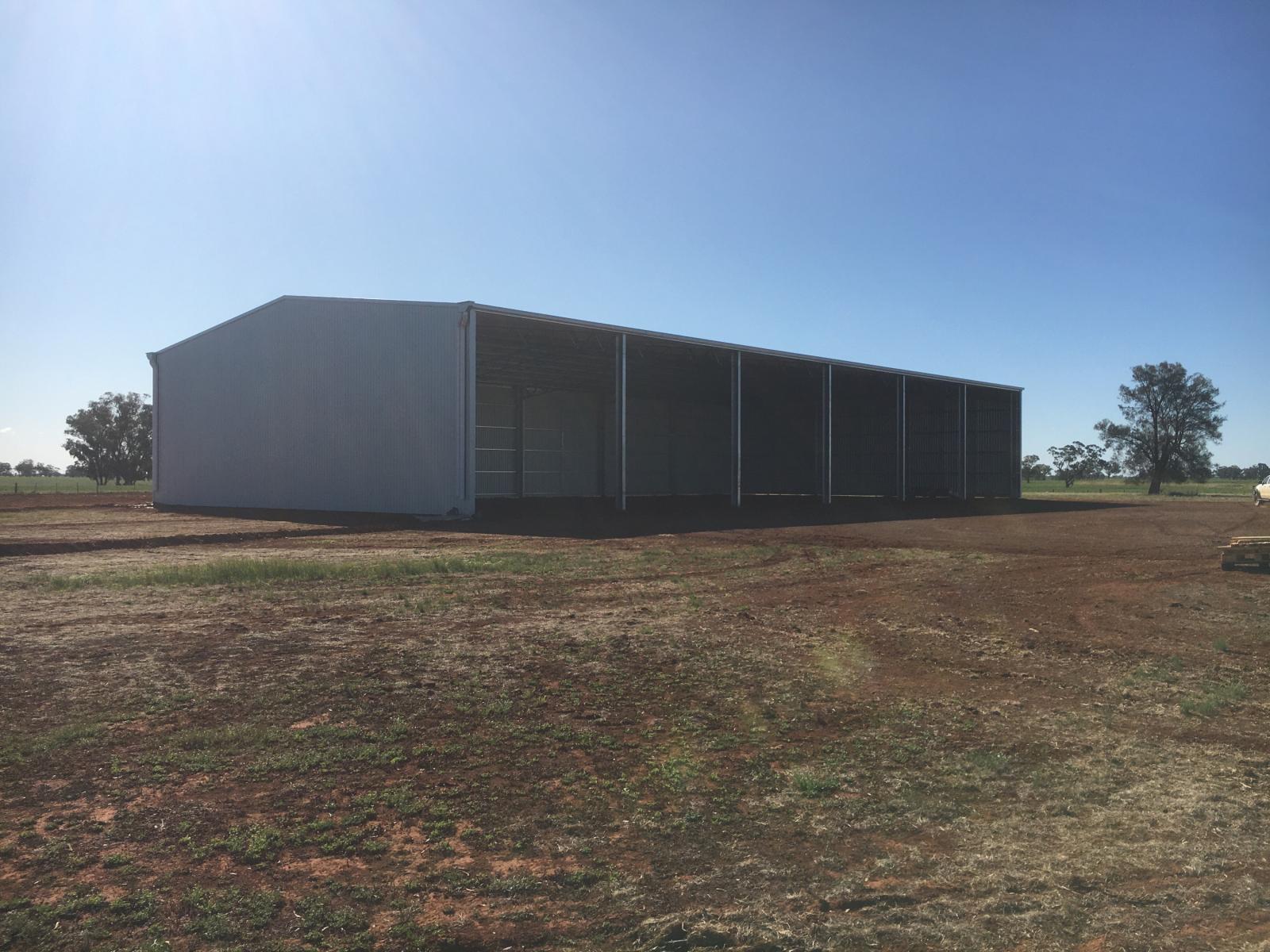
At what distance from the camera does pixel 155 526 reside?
29.8 metres

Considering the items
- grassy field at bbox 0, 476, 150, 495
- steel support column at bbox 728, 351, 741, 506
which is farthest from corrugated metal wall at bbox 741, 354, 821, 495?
grassy field at bbox 0, 476, 150, 495

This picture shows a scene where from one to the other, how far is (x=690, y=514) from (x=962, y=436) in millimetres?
25676

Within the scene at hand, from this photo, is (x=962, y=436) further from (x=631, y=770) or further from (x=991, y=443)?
(x=631, y=770)

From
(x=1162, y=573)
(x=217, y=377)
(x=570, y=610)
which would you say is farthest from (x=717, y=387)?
(x=570, y=610)

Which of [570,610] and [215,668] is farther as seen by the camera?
[570,610]

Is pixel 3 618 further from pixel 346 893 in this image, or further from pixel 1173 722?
pixel 1173 722

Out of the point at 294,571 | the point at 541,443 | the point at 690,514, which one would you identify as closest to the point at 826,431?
the point at 690,514

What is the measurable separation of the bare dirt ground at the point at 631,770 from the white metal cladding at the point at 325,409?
19303 mm

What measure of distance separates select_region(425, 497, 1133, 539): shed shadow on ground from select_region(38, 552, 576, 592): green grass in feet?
26.3

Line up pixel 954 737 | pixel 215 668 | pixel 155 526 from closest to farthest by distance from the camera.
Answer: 1. pixel 954 737
2. pixel 215 668
3. pixel 155 526

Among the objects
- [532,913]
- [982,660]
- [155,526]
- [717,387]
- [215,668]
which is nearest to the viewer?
[532,913]

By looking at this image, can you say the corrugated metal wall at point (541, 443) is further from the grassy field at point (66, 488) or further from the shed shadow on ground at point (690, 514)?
the grassy field at point (66, 488)

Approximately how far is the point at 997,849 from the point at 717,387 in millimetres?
53718

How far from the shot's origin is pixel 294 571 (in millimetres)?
16234
